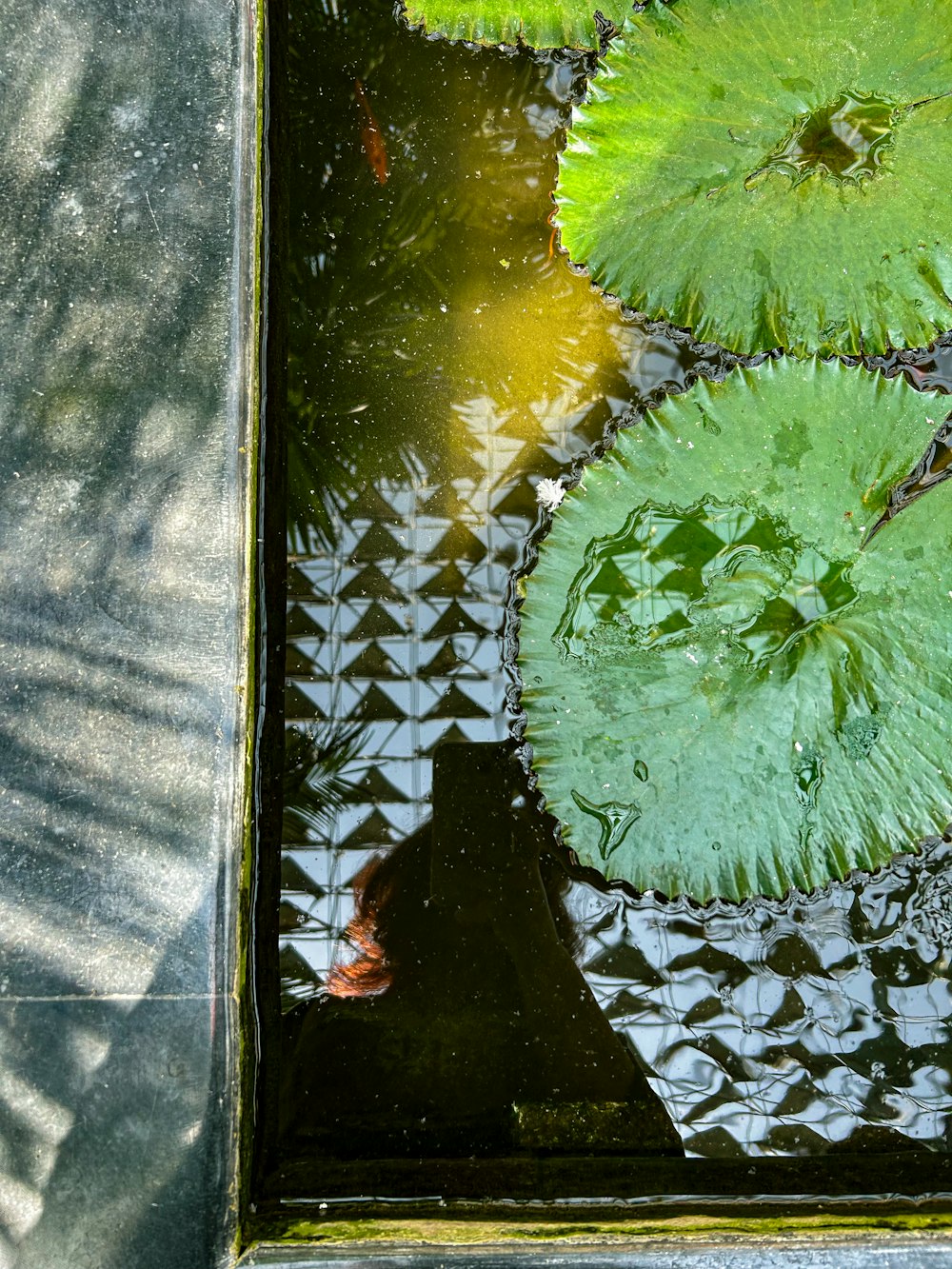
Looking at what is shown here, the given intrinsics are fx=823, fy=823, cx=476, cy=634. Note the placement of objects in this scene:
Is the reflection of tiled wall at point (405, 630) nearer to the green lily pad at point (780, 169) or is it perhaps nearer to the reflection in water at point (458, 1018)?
the reflection in water at point (458, 1018)

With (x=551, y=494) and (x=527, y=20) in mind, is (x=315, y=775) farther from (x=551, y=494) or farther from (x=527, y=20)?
(x=527, y=20)

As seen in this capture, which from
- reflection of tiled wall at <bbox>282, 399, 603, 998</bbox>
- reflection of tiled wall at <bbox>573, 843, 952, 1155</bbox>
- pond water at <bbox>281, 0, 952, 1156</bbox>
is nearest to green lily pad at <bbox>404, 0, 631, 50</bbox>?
pond water at <bbox>281, 0, 952, 1156</bbox>

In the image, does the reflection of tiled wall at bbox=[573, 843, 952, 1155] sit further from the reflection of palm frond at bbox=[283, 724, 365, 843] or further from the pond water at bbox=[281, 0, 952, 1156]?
the reflection of palm frond at bbox=[283, 724, 365, 843]

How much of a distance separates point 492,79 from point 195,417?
35.4 inches

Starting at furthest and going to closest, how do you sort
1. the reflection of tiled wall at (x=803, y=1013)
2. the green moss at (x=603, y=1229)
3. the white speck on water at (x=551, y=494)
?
1. the white speck on water at (x=551, y=494)
2. the reflection of tiled wall at (x=803, y=1013)
3. the green moss at (x=603, y=1229)

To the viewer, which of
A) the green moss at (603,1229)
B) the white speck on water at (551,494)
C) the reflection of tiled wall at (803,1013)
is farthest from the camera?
the white speck on water at (551,494)

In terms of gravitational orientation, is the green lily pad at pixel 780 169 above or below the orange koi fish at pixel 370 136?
below

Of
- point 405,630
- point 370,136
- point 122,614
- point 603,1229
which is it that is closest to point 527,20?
point 370,136

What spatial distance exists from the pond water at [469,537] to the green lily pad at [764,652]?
160 mm

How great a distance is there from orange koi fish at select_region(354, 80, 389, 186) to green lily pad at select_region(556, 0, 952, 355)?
0.40 m

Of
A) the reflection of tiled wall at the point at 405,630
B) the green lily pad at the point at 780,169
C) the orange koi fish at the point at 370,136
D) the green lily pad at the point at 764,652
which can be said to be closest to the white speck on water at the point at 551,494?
the reflection of tiled wall at the point at 405,630

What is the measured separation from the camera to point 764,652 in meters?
1.34

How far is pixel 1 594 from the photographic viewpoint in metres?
1.45

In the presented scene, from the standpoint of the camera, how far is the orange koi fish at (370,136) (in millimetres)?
1623
